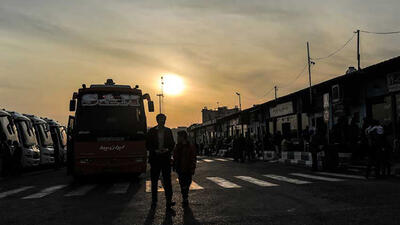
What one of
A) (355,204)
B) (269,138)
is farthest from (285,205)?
(269,138)

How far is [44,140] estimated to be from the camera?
86.5 feet

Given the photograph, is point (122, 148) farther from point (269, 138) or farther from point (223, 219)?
point (269, 138)

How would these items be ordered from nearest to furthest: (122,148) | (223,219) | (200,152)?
(223,219) → (122,148) → (200,152)

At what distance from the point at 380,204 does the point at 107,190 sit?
24.0 feet

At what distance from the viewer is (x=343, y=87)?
1009 inches

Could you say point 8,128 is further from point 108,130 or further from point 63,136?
point 63,136

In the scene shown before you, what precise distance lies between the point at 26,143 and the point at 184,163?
602 inches

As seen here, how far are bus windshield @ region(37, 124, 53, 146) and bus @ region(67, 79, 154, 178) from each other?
11109 millimetres

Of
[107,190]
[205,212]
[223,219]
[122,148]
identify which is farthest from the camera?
[122,148]

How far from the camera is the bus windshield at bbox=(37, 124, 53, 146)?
26.2m

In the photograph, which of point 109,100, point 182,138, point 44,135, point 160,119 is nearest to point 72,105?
point 109,100

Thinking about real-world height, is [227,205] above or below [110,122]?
below

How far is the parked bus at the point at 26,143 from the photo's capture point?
2150cm

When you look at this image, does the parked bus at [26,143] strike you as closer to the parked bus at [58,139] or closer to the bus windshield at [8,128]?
the bus windshield at [8,128]
